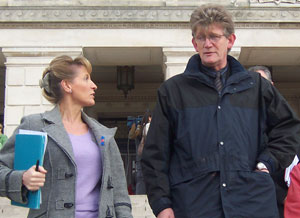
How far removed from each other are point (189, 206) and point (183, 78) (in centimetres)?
80

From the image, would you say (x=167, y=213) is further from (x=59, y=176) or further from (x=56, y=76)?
(x=56, y=76)

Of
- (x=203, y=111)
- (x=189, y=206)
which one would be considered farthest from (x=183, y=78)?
(x=189, y=206)

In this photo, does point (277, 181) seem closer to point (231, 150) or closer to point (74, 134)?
point (231, 150)

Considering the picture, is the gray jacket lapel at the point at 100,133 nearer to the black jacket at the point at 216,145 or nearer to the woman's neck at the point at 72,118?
the woman's neck at the point at 72,118

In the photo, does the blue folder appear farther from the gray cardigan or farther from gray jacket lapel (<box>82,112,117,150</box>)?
gray jacket lapel (<box>82,112,117,150</box>)

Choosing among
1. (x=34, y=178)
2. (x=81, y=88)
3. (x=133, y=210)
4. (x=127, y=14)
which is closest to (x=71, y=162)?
(x=34, y=178)

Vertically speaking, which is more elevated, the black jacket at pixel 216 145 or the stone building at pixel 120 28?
the stone building at pixel 120 28

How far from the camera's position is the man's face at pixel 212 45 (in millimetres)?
3047

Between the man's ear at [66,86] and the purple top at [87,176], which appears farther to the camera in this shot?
the man's ear at [66,86]

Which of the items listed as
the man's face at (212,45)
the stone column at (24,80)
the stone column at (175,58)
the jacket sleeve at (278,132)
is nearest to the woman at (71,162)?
the man's face at (212,45)

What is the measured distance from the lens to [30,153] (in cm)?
284

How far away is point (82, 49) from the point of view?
12.6 metres

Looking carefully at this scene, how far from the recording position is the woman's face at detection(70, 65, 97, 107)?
3.44 meters

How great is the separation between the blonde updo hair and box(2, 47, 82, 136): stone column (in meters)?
8.68
